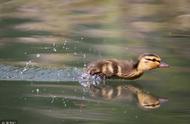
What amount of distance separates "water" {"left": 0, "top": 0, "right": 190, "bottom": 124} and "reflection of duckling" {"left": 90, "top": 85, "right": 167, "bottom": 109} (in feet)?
0.25

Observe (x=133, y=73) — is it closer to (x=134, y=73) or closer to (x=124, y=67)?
(x=134, y=73)

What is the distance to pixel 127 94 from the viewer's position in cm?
845

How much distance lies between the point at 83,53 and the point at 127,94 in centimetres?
285

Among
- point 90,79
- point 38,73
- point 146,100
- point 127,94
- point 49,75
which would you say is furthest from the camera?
point 38,73

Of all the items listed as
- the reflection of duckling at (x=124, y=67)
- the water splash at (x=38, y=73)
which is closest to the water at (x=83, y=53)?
the water splash at (x=38, y=73)

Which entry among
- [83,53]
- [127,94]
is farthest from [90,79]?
[83,53]

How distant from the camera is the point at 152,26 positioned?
566 inches

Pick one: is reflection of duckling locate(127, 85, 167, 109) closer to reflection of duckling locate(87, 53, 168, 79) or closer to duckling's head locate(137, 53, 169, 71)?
reflection of duckling locate(87, 53, 168, 79)

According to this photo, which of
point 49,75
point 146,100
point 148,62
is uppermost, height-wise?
point 148,62

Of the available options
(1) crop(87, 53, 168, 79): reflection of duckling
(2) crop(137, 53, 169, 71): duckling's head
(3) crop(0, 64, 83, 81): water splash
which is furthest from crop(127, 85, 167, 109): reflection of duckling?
(3) crop(0, 64, 83, 81): water splash

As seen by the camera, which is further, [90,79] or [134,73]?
[134,73]

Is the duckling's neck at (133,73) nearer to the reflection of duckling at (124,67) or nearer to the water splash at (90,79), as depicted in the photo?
the reflection of duckling at (124,67)

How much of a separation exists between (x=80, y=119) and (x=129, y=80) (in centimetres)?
246

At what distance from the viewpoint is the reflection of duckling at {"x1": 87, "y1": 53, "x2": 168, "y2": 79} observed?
9.20 meters
